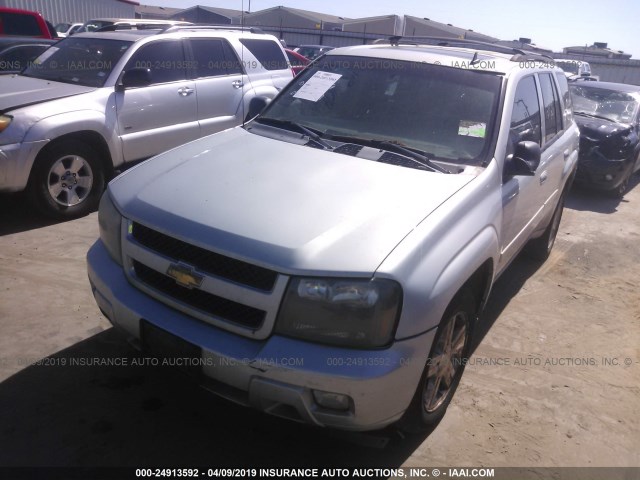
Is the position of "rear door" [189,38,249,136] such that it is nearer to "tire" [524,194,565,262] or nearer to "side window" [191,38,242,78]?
"side window" [191,38,242,78]

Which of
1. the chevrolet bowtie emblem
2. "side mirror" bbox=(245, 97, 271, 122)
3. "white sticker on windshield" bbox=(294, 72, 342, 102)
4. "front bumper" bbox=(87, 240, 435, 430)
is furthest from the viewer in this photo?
"side mirror" bbox=(245, 97, 271, 122)

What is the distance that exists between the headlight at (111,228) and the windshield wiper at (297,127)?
1.25 metres

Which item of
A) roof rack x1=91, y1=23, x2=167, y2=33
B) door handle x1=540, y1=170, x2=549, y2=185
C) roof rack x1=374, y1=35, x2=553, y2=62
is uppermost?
roof rack x1=374, y1=35, x2=553, y2=62

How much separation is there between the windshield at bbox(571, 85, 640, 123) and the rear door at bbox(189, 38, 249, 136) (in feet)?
18.6

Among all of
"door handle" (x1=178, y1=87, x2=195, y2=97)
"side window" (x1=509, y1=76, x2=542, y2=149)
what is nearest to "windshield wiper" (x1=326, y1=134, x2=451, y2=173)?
"side window" (x1=509, y1=76, x2=542, y2=149)

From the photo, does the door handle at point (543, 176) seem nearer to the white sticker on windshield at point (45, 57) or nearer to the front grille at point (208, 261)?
the front grille at point (208, 261)

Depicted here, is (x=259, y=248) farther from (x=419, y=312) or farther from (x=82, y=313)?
(x=82, y=313)

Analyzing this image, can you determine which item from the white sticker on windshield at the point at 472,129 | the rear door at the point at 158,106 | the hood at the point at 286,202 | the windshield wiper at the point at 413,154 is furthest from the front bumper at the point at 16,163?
the white sticker on windshield at the point at 472,129

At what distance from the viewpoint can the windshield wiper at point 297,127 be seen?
330cm

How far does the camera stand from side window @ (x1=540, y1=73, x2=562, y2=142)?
4.24 meters

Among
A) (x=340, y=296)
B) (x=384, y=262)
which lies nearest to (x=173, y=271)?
(x=340, y=296)

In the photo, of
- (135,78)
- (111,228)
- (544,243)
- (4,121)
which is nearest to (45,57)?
(135,78)

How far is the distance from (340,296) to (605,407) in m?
2.14

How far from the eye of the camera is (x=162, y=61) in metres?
6.20
